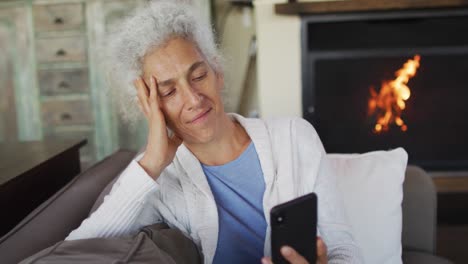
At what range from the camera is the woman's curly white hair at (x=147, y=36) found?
3.18ft

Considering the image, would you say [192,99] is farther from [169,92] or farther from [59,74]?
[59,74]

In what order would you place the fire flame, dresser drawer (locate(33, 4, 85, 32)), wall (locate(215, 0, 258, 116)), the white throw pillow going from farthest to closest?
wall (locate(215, 0, 258, 116))
dresser drawer (locate(33, 4, 85, 32))
the fire flame
the white throw pillow

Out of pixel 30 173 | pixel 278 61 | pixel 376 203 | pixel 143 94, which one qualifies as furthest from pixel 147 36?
pixel 278 61

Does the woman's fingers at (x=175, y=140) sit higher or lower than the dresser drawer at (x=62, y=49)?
lower

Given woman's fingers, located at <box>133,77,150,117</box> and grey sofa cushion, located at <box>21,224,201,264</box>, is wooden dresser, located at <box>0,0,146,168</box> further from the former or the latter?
grey sofa cushion, located at <box>21,224,201,264</box>

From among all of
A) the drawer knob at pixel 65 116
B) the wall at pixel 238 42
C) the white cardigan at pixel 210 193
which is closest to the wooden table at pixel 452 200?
the wall at pixel 238 42

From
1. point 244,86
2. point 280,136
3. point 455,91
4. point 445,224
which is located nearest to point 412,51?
point 455,91

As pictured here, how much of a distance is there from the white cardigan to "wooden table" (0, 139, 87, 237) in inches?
9.7

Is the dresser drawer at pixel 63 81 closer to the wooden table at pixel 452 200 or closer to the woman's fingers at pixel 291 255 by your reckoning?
the wooden table at pixel 452 200

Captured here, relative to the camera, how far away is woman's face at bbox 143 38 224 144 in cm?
95

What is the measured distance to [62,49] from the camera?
2.69 metres

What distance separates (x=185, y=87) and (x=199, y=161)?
184 millimetres

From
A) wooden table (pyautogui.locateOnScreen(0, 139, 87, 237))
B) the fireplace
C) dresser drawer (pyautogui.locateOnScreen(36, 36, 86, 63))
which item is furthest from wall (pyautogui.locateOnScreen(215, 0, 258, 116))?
wooden table (pyautogui.locateOnScreen(0, 139, 87, 237))

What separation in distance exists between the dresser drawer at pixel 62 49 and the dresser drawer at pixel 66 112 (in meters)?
0.24
